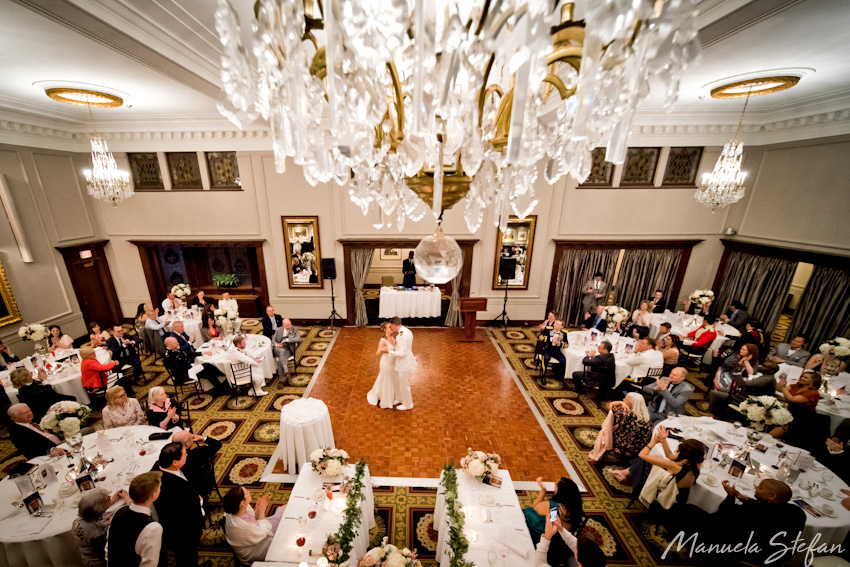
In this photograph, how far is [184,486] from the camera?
325 centimetres

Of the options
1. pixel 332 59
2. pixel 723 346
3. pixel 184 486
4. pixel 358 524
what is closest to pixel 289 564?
pixel 358 524

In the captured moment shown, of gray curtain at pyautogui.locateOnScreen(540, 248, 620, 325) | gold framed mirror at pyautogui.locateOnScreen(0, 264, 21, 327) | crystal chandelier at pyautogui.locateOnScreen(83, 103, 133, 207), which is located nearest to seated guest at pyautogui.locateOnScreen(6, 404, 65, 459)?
crystal chandelier at pyautogui.locateOnScreen(83, 103, 133, 207)

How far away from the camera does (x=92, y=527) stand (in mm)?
2973

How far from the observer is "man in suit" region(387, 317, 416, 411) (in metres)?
5.79

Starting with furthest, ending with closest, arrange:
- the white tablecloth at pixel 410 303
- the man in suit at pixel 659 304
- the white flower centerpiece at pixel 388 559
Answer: the white tablecloth at pixel 410 303 < the man in suit at pixel 659 304 < the white flower centerpiece at pixel 388 559

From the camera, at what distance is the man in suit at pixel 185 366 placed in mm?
5946

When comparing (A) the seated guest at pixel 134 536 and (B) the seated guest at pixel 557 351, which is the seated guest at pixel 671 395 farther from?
(A) the seated guest at pixel 134 536

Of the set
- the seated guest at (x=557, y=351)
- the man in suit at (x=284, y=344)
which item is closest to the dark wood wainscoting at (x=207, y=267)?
the man in suit at (x=284, y=344)

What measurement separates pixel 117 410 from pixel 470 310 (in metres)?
7.06

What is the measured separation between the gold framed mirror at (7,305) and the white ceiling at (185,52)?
350 cm

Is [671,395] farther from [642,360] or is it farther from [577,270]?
[577,270]

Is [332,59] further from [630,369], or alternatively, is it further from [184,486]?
[630,369]

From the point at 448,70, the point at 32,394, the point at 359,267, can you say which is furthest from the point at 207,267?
the point at 448,70

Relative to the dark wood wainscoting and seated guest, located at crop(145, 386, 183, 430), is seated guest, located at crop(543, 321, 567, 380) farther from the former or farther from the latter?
the dark wood wainscoting
